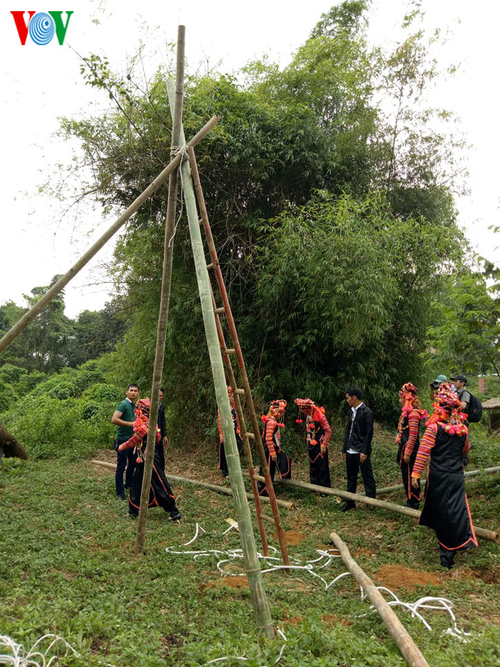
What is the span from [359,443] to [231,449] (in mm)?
3879

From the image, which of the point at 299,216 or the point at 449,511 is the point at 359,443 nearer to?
the point at 449,511

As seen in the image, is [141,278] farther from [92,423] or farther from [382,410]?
[382,410]

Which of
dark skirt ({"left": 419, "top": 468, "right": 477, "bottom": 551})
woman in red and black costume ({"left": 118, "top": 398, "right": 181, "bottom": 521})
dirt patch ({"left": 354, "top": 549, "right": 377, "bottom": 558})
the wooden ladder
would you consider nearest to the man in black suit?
dirt patch ({"left": 354, "top": 549, "right": 377, "bottom": 558})

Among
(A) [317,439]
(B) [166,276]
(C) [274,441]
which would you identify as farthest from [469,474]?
(B) [166,276]

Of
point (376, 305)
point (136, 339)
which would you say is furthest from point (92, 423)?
point (376, 305)

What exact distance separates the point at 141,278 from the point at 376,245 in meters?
5.70

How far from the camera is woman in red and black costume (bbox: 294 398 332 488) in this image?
7527mm

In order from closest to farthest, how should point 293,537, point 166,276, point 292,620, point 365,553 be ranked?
point 292,620 < point 166,276 < point 365,553 < point 293,537

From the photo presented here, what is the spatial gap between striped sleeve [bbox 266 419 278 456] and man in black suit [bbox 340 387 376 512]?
3.54 ft

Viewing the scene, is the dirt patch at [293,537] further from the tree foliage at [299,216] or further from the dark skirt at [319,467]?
the tree foliage at [299,216]

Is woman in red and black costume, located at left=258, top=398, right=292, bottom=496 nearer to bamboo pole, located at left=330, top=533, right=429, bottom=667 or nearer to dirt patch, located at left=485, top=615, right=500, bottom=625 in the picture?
bamboo pole, located at left=330, top=533, right=429, bottom=667

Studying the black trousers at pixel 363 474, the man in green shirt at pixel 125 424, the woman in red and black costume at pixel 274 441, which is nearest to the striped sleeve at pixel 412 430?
the black trousers at pixel 363 474

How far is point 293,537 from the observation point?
232 inches

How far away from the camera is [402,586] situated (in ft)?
14.4
